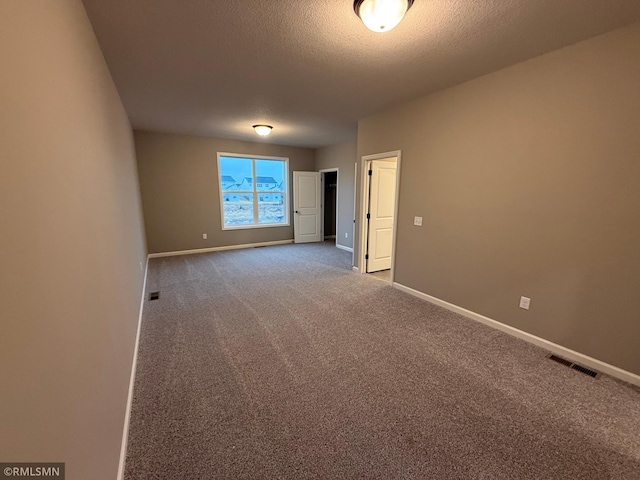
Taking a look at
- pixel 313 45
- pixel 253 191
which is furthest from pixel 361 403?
pixel 253 191

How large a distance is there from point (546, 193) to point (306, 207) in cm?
529

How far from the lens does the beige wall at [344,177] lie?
6.02 metres

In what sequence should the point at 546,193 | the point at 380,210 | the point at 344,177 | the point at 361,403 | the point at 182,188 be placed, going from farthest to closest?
1. the point at 344,177
2. the point at 182,188
3. the point at 380,210
4. the point at 546,193
5. the point at 361,403

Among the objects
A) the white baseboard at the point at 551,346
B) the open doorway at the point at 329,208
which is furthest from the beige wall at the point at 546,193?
the open doorway at the point at 329,208

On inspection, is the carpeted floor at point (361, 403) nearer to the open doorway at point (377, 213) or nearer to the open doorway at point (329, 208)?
the open doorway at point (377, 213)

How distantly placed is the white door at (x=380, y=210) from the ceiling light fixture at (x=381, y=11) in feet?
8.65

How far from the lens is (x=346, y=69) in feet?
8.20

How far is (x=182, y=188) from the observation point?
5.57m

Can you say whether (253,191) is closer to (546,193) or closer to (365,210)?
(365,210)

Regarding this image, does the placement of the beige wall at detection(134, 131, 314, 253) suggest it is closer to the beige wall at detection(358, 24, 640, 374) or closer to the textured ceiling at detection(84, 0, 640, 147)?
the textured ceiling at detection(84, 0, 640, 147)

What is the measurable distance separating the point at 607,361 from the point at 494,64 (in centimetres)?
272

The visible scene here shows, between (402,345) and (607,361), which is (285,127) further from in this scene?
(607,361)

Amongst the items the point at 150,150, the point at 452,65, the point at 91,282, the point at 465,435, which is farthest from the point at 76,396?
the point at 150,150

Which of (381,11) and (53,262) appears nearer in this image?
(53,262)
